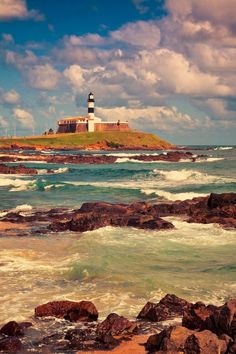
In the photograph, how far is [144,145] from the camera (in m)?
190

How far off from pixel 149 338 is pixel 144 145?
18032 cm

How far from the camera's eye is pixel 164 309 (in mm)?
12016

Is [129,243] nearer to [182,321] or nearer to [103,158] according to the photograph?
[182,321]

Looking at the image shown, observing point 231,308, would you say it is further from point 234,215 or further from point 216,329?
point 234,215

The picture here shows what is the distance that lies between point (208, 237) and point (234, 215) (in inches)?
216

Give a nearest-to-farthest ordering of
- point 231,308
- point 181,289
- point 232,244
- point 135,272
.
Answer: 1. point 231,308
2. point 181,289
3. point 135,272
4. point 232,244

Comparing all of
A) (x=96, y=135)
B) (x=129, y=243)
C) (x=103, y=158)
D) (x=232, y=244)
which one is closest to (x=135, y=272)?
(x=129, y=243)

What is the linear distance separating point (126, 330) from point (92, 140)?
16706 centimetres

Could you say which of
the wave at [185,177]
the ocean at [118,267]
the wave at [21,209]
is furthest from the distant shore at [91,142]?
the ocean at [118,267]

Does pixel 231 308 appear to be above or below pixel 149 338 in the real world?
above

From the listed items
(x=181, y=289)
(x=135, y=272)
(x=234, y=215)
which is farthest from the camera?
(x=234, y=215)

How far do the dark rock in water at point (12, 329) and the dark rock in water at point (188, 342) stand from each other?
294 cm

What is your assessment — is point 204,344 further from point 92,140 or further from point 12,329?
point 92,140

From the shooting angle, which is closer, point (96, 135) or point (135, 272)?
point (135, 272)
